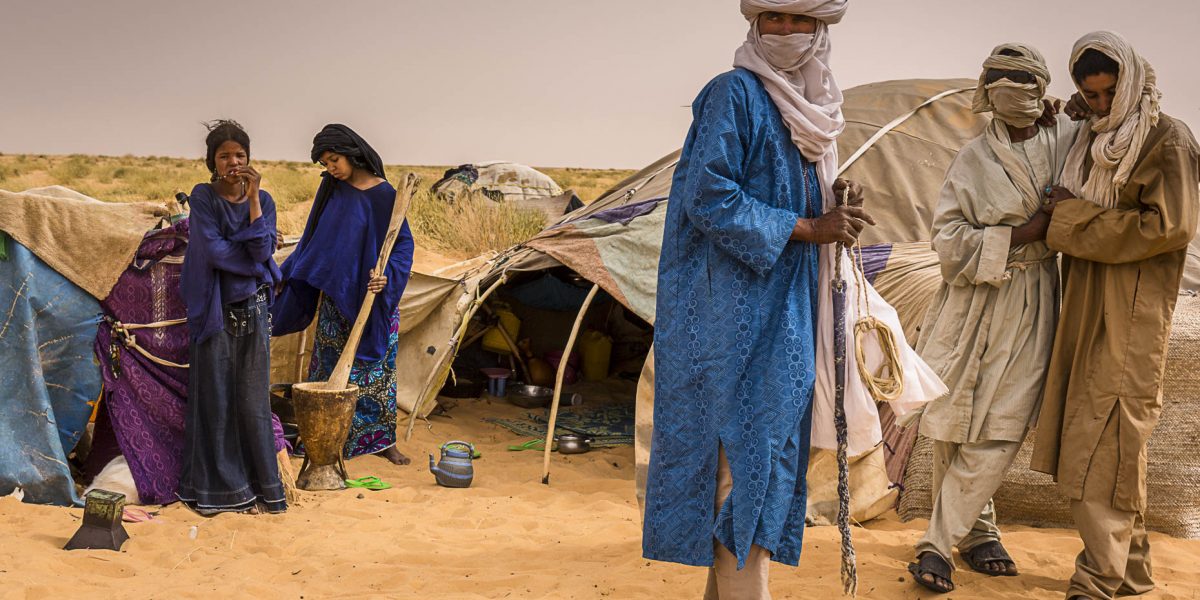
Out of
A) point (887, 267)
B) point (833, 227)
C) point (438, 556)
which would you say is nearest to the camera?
point (833, 227)

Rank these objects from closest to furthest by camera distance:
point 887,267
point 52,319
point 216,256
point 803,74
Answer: point 803,74 < point 216,256 < point 52,319 < point 887,267

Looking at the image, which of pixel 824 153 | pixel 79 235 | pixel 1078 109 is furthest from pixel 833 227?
pixel 79 235

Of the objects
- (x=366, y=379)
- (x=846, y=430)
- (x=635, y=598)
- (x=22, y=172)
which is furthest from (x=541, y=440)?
(x=22, y=172)

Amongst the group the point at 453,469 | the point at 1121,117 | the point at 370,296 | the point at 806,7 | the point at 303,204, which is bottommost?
the point at 453,469

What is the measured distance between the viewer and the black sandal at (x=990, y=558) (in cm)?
378

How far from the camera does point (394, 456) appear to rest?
231 inches

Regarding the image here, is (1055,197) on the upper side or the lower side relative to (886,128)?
lower

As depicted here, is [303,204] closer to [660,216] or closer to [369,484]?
[660,216]

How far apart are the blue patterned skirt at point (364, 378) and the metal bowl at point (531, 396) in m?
1.52

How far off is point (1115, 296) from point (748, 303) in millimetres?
1522

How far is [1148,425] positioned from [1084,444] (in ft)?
0.67

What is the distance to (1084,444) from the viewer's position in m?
3.39

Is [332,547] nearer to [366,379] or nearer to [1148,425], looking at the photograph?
[366,379]

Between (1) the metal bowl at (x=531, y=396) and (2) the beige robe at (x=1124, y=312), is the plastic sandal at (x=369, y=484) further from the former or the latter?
(2) the beige robe at (x=1124, y=312)
